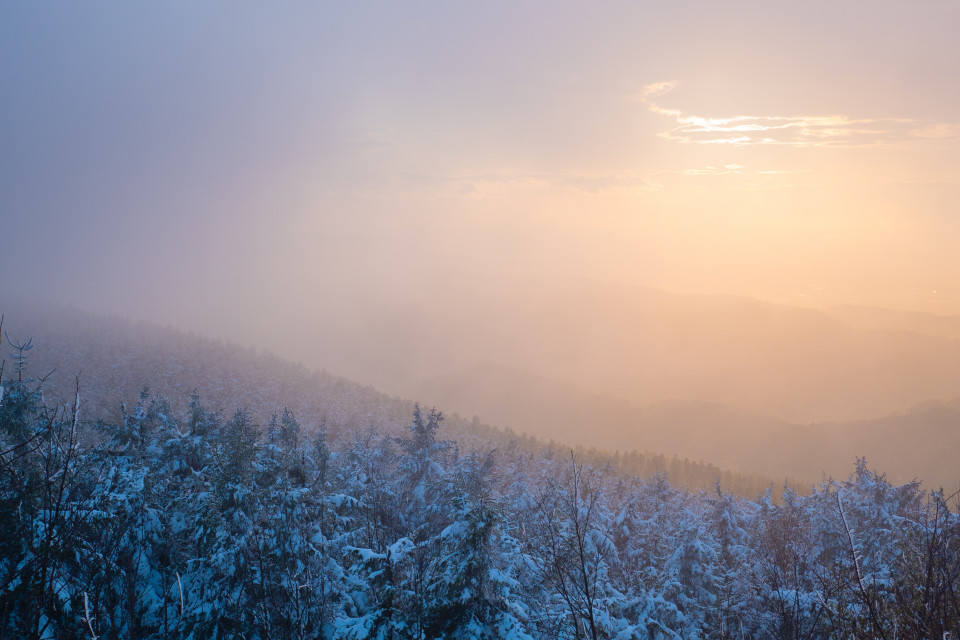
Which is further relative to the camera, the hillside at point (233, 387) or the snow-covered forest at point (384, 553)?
the hillside at point (233, 387)

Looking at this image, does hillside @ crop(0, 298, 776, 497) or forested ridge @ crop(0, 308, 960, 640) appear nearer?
forested ridge @ crop(0, 308, 960, 640)

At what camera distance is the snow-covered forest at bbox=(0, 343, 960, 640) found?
243 inches

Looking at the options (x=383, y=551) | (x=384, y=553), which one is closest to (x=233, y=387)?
(x=383, y=551)

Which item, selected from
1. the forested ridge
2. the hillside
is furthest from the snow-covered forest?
the hillside

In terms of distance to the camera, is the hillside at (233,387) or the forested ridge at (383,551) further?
the hillside at (233,387)

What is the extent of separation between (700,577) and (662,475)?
1102 centimetres

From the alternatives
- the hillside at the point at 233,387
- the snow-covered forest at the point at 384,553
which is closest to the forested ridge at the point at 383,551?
the snow-covered forest at the point at 384,553

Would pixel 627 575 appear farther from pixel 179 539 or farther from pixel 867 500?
pixel 179 539

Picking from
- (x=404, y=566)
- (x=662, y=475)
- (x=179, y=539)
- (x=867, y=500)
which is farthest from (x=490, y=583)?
(x=662, y=475)

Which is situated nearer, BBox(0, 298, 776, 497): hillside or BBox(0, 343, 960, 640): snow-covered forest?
→ BBox(0, 343, 960, 640): snow-covered forest

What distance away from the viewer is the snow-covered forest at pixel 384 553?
6164 millimetres

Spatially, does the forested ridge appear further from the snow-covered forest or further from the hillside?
the hillside

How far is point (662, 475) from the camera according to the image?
28500 millimetres

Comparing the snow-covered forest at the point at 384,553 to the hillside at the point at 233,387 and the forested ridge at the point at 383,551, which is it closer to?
the forested ridge at the point at 383,551
